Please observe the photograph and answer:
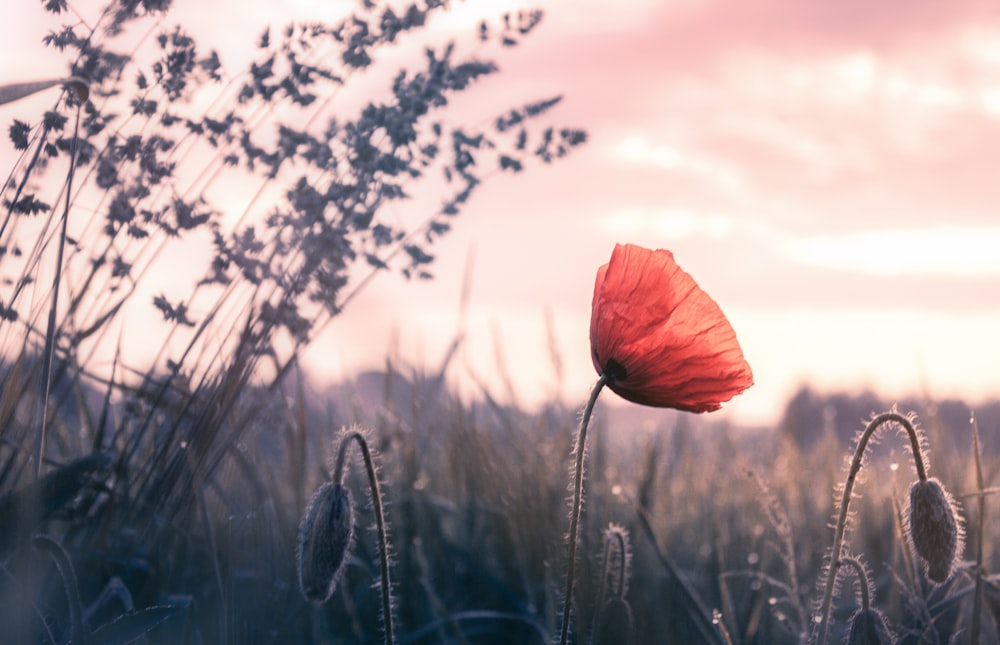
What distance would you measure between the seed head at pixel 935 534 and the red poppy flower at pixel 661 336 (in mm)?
342

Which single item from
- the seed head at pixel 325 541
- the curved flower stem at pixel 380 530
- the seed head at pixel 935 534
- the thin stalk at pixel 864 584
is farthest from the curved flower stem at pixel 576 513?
the seed head at pixel 935 534

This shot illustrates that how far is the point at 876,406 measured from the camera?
33.0 ft

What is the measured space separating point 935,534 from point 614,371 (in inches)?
21.7

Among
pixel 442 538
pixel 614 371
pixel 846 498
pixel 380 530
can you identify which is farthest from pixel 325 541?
pixel 442 538

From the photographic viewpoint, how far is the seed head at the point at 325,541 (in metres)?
1.59

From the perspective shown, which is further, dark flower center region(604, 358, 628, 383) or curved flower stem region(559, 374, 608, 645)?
dark flower center region(604, 358, 628, 383)

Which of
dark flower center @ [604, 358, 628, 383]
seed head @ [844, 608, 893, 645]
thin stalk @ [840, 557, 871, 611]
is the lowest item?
seed head @ [844, 608, 893, 645]

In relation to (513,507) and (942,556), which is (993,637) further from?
(513,507)

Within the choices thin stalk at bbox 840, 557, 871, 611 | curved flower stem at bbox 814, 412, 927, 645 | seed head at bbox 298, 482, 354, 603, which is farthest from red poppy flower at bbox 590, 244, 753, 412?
seed head at bbox 298, 482, 354, 603

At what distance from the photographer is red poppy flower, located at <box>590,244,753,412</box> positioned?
162cm

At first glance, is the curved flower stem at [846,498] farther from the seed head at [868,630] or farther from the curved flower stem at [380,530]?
the curved flower stem at [380,530]

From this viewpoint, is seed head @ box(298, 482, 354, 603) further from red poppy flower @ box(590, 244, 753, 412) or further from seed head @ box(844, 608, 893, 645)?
seed head @ box(844, 608, 893, 645)

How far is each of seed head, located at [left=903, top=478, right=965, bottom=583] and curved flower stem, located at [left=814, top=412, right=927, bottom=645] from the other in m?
0.05

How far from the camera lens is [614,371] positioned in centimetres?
167
